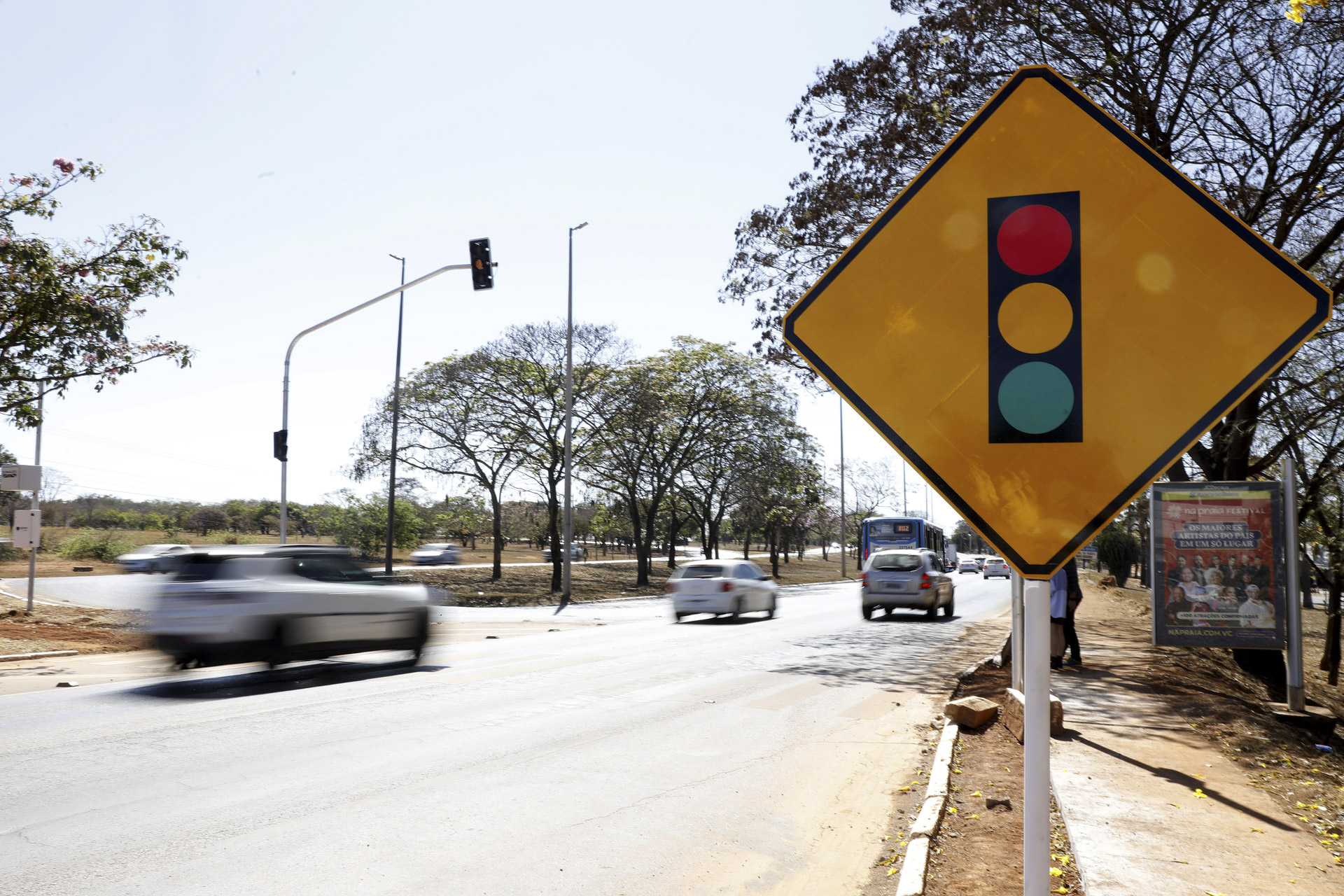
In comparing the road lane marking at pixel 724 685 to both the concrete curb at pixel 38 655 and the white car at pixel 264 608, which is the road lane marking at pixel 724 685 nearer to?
the white car at pixel 264 608

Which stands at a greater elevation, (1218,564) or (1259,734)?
(1218,564)

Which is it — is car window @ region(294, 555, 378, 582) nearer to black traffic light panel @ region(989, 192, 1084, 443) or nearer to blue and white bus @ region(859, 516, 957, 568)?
black traffic light panel @ region(989, 192, 1084, 443)

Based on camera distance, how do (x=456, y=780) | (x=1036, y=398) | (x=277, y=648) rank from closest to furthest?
(x=1036, y=398) < (x=456, y=780) < (x=277, y=648)

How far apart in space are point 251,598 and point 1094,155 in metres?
10.3

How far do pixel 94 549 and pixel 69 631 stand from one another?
34.4m

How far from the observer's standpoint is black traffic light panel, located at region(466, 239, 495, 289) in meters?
16.9

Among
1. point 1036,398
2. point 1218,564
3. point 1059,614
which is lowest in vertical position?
point 1059,614

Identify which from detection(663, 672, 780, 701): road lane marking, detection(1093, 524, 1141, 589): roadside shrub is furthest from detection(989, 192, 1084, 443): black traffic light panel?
detection(1093, 524, 1141, 589): roadside shrub

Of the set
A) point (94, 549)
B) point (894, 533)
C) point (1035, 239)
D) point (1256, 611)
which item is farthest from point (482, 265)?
point (94, 549)

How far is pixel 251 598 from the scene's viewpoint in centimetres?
1038

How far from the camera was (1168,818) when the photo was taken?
5.32m

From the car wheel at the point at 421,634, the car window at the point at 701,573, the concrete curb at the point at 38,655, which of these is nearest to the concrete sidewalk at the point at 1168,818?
the car wheel at the point at 421,634

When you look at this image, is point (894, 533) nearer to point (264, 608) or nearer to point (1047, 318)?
point (264, 608)

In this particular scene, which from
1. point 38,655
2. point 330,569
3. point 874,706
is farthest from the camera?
point 38,655
